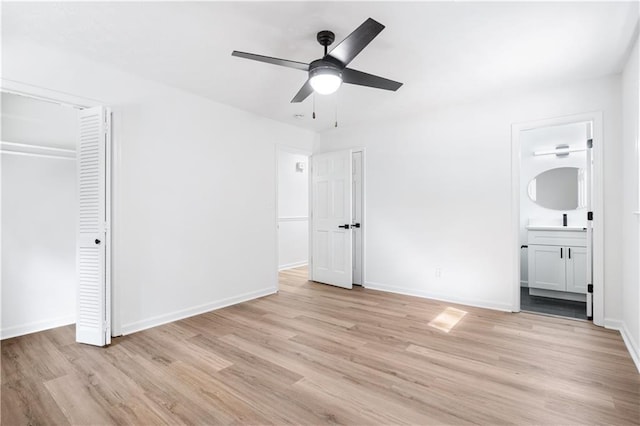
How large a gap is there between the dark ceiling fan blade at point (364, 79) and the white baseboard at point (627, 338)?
275 centimetres

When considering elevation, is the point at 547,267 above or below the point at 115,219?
below

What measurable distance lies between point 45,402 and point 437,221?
4080 mm

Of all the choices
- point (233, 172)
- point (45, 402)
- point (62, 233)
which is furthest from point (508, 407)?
point (62, 233)

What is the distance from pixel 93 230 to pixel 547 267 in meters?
5.47

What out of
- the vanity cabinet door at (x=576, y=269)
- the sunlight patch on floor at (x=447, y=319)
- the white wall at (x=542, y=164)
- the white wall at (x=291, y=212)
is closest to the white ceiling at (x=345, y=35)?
the white wall at (x=542, y=164)

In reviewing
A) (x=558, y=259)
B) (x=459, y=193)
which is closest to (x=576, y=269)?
(x=558, y=259)

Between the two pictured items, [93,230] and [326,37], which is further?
[93,230]

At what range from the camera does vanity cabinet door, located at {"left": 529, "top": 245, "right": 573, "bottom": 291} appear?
14.3 feet

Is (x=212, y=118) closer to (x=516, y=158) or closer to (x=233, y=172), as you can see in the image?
(x=233, y=172)

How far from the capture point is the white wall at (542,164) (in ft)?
15.9

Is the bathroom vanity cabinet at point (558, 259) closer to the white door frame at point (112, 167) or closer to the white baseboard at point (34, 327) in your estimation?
the white door frame at point (112, 167)

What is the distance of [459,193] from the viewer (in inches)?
159

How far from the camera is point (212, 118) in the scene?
387cm

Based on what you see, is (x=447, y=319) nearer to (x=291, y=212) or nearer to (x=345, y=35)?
(x=345, y=35)
